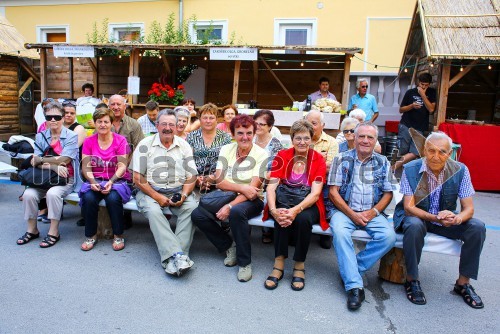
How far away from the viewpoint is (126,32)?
12.7 m

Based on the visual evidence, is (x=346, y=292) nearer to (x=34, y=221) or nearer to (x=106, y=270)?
(x=106, y=270)

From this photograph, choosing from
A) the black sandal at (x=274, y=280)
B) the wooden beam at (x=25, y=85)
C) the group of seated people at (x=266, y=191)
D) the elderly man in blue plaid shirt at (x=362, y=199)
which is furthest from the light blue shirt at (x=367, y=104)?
the wooden beam at (x=25, y=85)

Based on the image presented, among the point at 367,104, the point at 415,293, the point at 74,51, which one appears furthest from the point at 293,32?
the point at 415,293

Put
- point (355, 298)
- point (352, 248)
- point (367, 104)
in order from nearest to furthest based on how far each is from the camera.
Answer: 1. point (355, 298)
2. point (352, 248)
3. point (367, 104)

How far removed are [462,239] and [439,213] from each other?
0.93ft

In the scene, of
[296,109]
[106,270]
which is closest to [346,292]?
[106,270]

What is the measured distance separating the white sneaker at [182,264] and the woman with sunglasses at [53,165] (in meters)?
1.52

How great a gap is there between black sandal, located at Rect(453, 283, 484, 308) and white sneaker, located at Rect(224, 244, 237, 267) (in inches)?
77.4

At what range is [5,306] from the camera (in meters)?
3.02

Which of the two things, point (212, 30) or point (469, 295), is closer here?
point (469, 295)

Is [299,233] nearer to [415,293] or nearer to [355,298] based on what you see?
[355,298]

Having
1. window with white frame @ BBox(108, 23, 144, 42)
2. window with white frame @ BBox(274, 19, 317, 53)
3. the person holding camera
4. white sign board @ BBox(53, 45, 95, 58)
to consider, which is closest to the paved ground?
the person holding camera

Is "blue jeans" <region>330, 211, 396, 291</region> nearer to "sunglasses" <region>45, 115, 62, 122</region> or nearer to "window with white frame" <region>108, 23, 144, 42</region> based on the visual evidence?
"sunglasses" <region>45, 115, 62, 122</region>

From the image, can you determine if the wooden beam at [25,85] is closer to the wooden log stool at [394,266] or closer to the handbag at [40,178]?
the handbag at [40,178]
